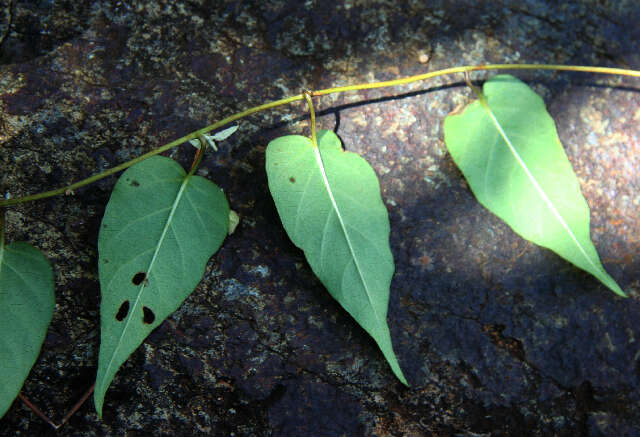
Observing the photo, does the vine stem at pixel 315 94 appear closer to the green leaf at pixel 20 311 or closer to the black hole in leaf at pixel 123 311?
the green leaf at pixel 20 311

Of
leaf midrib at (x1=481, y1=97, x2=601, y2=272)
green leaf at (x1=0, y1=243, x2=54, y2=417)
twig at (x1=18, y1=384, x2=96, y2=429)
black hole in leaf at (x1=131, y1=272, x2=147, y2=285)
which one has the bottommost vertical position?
twig at (x1=18, y1=384, x2=96, y2=429)

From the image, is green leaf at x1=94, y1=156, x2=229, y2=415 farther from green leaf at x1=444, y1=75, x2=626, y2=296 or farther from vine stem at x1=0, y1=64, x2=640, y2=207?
green leaf at x1=444, y1=75, x2=626, y2=296

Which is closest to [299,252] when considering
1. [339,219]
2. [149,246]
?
[339,219]

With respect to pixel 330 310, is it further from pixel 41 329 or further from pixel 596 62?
pixel 596 62

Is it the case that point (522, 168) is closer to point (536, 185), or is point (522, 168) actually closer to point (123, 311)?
point (536, 185)

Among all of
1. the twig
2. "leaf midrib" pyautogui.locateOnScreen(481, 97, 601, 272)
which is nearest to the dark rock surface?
the twig

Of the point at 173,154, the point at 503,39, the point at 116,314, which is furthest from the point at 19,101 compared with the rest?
the point at 503,39
